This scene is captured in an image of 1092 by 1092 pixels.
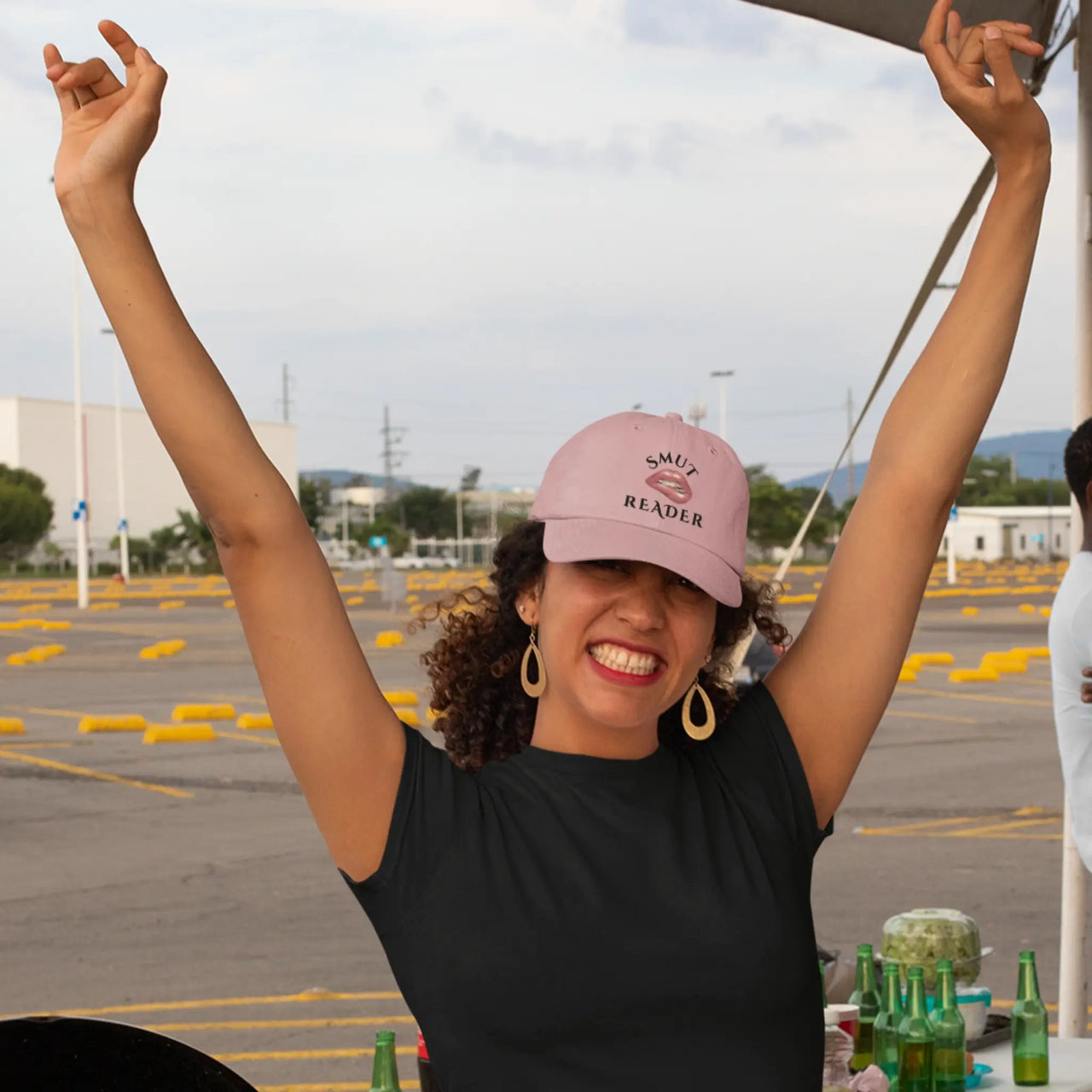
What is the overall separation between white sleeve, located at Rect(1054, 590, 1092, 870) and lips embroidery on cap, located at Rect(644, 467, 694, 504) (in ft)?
7.33

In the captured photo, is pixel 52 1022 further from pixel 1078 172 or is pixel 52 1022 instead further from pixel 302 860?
pixel 302 860

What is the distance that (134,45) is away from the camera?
190 cm

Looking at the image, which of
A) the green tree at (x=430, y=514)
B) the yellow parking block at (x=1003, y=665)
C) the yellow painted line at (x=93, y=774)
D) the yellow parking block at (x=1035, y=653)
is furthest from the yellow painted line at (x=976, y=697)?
the green tree at (x=430, y=514)

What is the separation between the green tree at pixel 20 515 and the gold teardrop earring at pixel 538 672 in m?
83.5

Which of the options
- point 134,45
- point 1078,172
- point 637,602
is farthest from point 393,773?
point 1078,172

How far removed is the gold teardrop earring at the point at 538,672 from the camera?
2096 millimetres

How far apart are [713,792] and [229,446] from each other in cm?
75

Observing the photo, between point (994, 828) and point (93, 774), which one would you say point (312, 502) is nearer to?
point (93, 774)

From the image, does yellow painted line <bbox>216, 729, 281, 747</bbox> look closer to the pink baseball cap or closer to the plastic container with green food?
the plastic container with green food

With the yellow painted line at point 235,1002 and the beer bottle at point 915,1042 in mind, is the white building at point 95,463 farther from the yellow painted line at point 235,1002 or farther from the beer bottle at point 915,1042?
the beer bottle at point 915,1042

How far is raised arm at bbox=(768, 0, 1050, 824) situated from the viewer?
6.88ft

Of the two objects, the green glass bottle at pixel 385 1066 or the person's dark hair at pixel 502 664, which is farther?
the green glass bottle at pixel 385 1066

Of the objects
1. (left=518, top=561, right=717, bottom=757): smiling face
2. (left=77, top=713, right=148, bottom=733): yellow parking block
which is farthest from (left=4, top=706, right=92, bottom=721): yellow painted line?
(left=518, top=561, right=717, bottom=757): smiling face

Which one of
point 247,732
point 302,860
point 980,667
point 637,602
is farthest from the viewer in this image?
point 980,667
